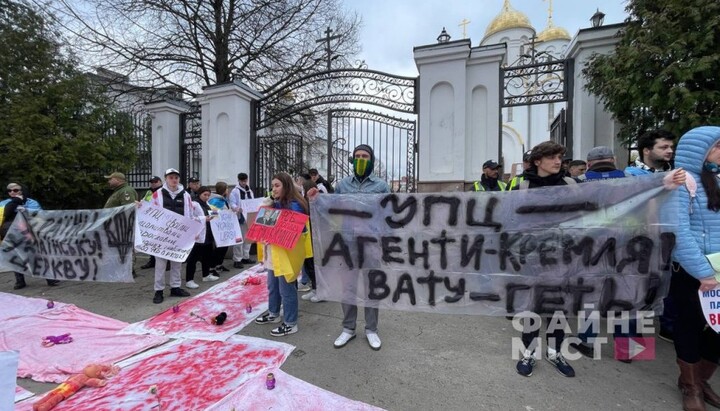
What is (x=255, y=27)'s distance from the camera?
34.1ft

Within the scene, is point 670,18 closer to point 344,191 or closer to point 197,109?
point 344,191

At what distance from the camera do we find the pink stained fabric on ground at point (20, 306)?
4.33m

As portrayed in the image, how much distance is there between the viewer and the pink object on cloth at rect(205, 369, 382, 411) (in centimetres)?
237

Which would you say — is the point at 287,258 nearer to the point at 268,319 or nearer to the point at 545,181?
the point at 268,319

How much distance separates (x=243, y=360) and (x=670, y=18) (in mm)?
5933

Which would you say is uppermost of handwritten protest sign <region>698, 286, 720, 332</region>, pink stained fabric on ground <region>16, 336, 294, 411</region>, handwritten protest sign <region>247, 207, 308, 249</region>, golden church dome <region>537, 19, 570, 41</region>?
golden church dome <region>537, 19, 570, 41</region>

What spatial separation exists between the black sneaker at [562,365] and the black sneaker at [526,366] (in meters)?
0.19

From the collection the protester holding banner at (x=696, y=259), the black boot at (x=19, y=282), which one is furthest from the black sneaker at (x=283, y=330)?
the black boot at (x=19, y=282)

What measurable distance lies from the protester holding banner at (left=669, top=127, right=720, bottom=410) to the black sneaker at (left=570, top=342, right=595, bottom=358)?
0.71m

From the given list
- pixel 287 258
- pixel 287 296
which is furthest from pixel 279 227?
pixel 287 296

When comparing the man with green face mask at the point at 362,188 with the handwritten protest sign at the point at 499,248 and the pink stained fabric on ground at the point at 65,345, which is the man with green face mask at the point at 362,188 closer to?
the handwritten protest sign at the point at 499,248

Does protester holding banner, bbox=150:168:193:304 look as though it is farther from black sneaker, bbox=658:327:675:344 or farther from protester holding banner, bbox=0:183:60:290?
black sneaker, bbox=658:327:675:344

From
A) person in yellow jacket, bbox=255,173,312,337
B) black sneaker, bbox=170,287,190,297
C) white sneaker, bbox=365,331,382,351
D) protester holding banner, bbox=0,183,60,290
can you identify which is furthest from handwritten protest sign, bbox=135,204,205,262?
white sneaker, bbox=365,331,382,351

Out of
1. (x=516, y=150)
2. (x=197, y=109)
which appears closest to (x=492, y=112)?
(x=197, y=109)
